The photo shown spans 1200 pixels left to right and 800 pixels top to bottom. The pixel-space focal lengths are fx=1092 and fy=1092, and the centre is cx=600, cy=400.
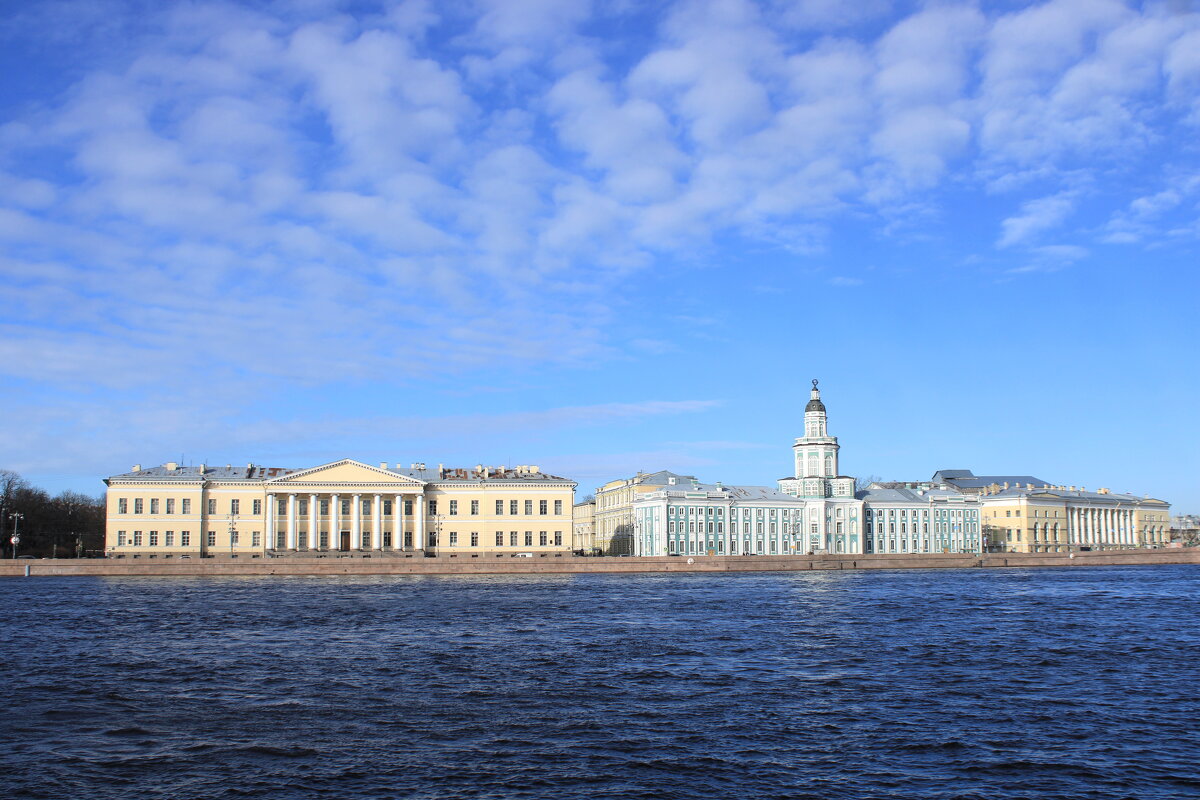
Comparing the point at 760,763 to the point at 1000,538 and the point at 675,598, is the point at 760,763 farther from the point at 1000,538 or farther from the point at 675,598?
the point at 1000,538

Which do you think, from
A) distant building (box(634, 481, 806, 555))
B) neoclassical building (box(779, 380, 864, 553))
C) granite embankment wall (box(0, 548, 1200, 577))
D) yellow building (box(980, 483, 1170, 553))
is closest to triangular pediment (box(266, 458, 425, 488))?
granite embankment wall (box(0, 548, 1200, 577))

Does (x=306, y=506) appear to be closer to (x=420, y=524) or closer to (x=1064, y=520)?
(x=420, y=524)

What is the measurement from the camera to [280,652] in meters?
23.6

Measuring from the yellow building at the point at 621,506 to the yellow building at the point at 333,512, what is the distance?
15208 millimetres

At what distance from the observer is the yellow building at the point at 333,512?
7444cm

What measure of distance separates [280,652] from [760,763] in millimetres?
13685

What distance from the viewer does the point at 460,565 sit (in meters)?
65.8

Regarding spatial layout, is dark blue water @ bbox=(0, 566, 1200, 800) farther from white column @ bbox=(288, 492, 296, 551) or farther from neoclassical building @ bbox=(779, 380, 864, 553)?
neoclassical building @ bbox=(779, 380, 864, 553)

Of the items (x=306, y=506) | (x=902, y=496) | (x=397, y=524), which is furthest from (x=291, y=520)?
(x=902, y=496)

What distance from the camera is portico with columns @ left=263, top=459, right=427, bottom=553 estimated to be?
7550cm

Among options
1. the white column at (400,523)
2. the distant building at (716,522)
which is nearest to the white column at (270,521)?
the white column at (400,523)

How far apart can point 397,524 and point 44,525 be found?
3298 cm

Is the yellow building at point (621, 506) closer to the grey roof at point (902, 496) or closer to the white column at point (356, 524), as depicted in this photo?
the grey roof at point (902, 496)

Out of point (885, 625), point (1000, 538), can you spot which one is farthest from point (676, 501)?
point (885, 625)
